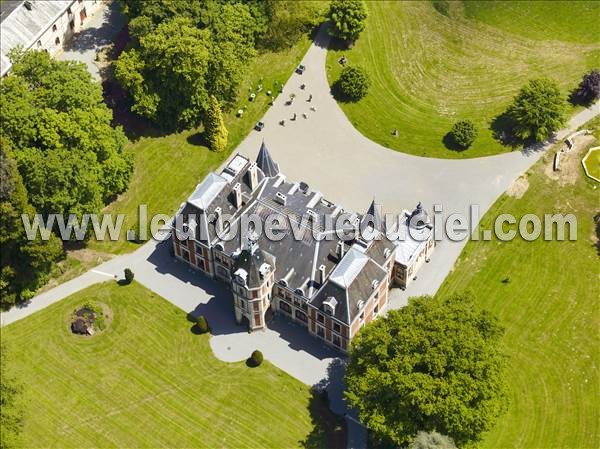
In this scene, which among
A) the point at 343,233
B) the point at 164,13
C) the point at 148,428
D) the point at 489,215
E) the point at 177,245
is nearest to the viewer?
the point at 148,428

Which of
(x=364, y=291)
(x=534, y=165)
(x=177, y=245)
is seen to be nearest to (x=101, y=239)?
(x=177, y=245)

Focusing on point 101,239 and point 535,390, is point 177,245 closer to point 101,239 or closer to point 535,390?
point 101,239

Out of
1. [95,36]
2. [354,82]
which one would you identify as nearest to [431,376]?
[354,82]

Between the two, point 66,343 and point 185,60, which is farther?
point 185,60

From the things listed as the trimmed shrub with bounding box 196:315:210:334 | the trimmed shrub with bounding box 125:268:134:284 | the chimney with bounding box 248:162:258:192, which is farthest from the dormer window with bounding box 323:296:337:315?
the trimmed shrub with bounding box 125:268:134:284

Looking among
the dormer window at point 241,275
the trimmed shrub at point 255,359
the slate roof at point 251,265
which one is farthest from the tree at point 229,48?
the trimmed shrub at point 255,359

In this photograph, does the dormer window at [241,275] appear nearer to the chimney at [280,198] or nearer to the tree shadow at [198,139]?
the chimney at [280,198]
